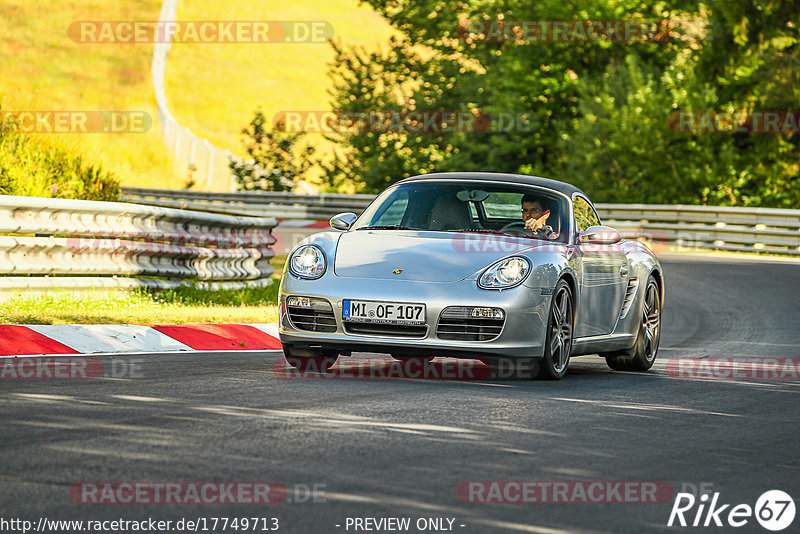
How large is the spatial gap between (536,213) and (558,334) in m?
1.19

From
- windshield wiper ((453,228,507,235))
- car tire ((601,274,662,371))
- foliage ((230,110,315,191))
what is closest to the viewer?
windshield wiper ((453,228,507,235))

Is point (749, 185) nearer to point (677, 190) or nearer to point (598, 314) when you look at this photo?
point (677, 190)

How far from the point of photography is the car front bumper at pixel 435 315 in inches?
341

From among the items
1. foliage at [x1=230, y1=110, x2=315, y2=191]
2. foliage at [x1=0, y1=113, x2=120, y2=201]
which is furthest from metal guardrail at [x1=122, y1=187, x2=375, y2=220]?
foliage at [x1=0, y1=113, x2=120, y2=201]

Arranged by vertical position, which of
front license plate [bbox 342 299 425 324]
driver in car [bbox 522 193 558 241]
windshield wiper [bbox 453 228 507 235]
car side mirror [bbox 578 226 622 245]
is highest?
driver in car [bbox 522 193 558 241]

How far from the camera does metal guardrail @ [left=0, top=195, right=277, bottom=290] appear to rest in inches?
468

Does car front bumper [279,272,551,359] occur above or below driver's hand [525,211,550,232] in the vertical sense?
below

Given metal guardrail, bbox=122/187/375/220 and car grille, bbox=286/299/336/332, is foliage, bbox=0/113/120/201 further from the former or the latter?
metal guardrail, bbox=122/187/375/220

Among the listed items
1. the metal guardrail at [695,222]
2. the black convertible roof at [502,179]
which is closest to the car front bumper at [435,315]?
the black convertible roof at [502,179]

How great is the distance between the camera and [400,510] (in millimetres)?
4766

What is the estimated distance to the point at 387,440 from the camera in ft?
20.2

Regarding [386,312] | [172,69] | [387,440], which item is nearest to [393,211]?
[386,312]

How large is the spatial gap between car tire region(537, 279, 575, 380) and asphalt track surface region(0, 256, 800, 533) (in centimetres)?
17

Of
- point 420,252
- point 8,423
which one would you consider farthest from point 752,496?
point 420,252
